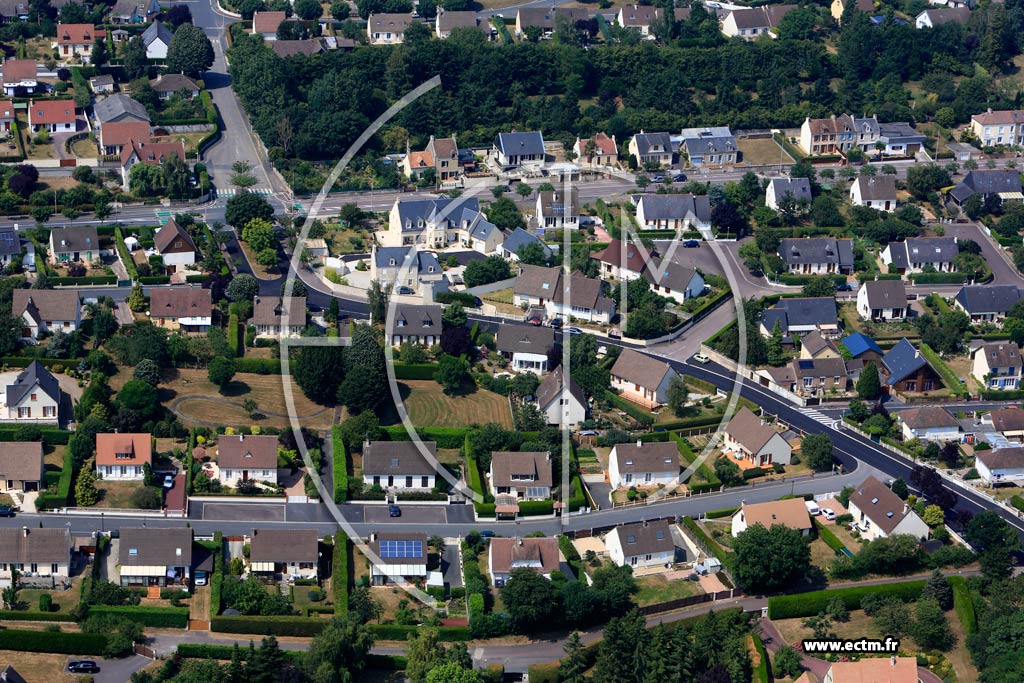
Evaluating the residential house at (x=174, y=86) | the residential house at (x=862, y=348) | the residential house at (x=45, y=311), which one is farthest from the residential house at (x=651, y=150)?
the residential house at (x=45, y=311)

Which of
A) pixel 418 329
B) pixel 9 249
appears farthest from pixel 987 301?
pixel 9 249

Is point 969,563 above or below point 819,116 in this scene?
below

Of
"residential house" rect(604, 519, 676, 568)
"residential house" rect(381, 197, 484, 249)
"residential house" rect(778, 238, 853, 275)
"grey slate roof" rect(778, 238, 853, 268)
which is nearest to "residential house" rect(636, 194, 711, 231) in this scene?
"grey slate roof" rect(778, 238, 853, 268)

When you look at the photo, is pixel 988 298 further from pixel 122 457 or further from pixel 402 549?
pixel 122 457

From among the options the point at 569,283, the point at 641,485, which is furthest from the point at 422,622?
the point at 569,283

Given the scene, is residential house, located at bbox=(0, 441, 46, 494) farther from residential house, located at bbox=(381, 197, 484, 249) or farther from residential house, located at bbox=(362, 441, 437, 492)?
residential house, located at bbox=(381, 197, 484, 249)

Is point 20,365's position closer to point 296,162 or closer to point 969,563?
Result: point 296,162
